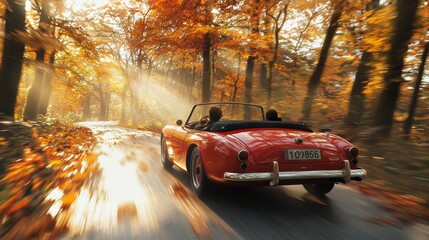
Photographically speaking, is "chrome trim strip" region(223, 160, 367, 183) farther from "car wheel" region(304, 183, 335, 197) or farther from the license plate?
"car wheel" region(304, 183, 335, 197)

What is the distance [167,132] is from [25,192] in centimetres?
283

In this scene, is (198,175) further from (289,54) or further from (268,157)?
(289,54)

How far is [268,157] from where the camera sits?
12.3ft

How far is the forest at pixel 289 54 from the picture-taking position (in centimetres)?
741

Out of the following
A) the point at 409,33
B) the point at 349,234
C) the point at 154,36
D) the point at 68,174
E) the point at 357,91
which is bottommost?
the point at 68,174

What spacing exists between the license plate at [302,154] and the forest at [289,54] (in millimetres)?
1902

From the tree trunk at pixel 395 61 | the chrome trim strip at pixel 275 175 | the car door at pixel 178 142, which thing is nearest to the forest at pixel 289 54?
the tree trunk at pixel 395 61

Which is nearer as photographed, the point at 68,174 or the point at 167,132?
the point at 68,174

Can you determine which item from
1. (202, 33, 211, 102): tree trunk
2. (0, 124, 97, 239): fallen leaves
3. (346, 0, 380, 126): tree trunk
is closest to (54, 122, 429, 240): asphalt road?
(0, 124, 97, 239): fallen leaves

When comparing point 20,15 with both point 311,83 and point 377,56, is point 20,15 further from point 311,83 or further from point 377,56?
point 311,83

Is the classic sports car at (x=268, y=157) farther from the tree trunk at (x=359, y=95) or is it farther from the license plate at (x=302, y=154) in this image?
the tree trunk at (x=359, y=95)

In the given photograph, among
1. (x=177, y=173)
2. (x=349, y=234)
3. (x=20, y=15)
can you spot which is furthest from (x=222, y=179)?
(x=20, y=15)

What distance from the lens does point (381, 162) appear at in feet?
21.6

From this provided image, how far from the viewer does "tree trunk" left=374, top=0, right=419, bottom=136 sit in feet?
23.9
